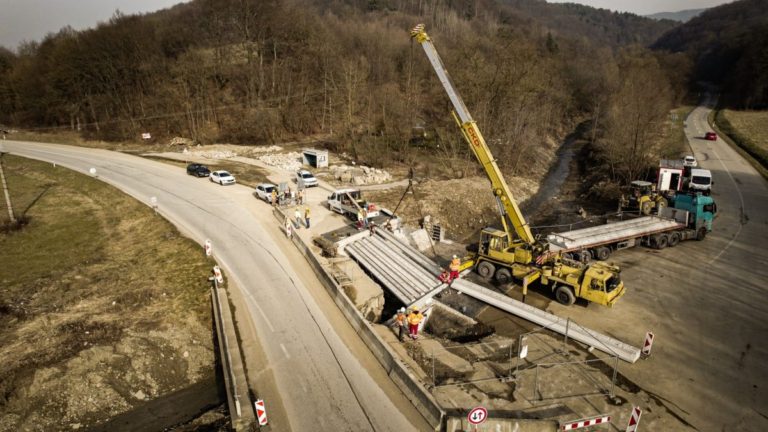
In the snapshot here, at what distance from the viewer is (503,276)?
21188mm

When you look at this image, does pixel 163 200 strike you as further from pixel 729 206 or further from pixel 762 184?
pixel 762 184

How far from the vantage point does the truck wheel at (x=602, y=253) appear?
24062 millimetres

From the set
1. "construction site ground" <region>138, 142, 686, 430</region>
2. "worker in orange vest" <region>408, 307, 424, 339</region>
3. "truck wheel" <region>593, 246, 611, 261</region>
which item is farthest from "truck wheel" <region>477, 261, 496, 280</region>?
"worker in orange vest" <region>408, 307, 424, 339</region>

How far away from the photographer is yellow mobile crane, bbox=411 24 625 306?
18.5m

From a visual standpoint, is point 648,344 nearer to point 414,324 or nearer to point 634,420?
point 634,420

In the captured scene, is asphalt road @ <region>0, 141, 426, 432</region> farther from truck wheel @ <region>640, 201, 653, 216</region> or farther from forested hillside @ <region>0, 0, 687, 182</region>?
truck wheel @ <region>640, 201, 653, 216</region>

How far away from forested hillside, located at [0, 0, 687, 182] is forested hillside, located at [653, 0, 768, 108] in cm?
2292

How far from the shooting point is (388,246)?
23.8 metres

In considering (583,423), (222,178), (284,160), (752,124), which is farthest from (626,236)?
(752,124)

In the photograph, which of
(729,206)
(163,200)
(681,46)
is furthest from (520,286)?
(681,46)

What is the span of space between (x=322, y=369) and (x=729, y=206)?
111 feet

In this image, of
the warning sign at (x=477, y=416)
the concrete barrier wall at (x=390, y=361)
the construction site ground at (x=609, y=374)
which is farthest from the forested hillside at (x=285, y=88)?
the warning sign at (x=477, y=416)

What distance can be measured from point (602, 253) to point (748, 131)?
52299 mm

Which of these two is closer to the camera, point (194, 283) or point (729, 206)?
point (194, 283)
